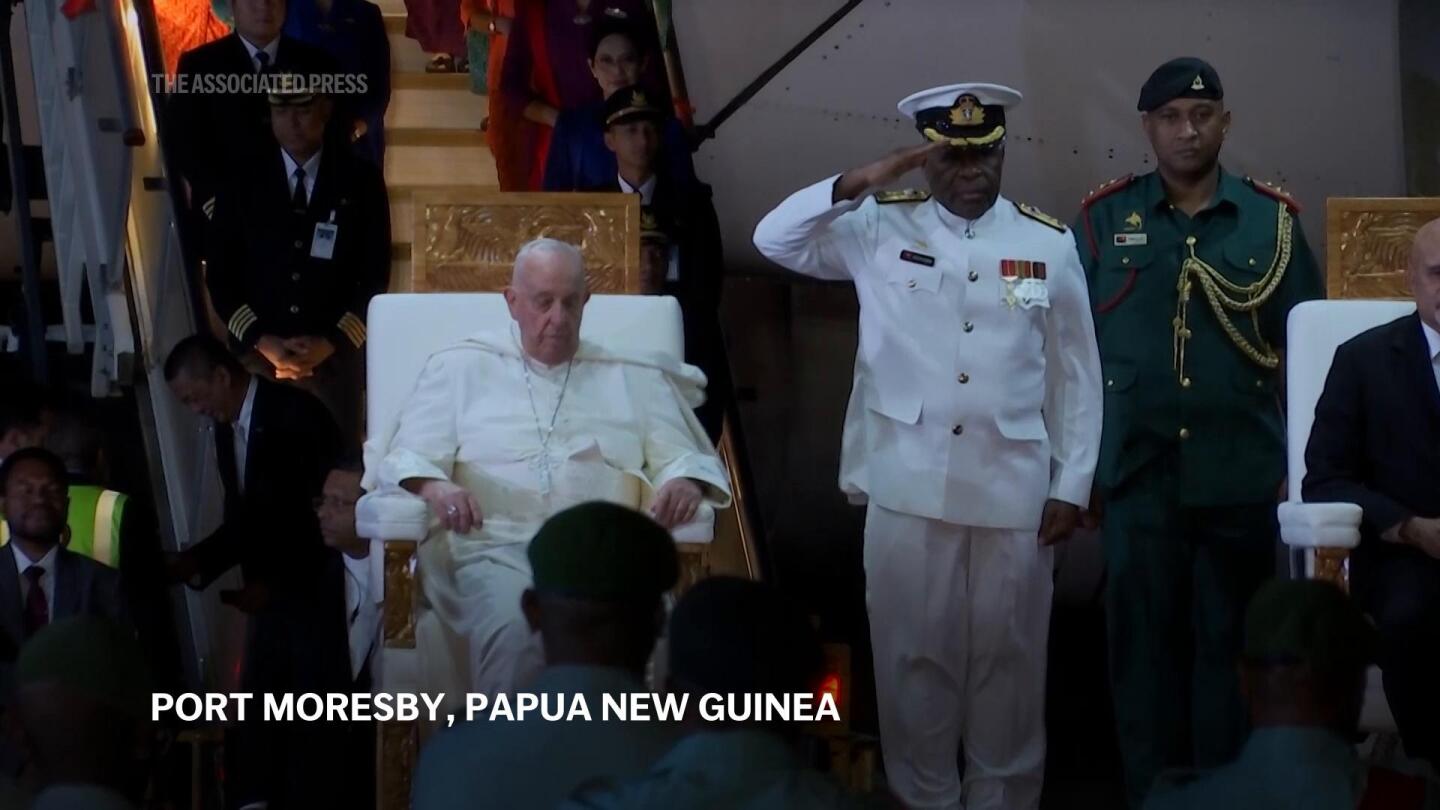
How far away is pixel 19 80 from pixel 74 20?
3.18 ft

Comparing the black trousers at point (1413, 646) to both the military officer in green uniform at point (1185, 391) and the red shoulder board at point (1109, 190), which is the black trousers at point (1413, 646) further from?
the red shoulder board at point (1109, 190)

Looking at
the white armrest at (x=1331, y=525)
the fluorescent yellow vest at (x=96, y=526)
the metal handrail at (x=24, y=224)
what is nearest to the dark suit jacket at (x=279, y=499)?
the fluorescent yellow vest at (x=96, y=526)

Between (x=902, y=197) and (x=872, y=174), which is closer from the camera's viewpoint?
(x=872, y=174)

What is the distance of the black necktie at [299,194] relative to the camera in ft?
17.3

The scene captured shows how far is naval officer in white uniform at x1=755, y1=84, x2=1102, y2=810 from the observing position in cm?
445

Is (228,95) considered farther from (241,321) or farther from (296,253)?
(241,321)

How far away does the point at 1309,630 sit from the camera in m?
3.01

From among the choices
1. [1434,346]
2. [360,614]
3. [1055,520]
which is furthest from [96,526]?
[1434,346]

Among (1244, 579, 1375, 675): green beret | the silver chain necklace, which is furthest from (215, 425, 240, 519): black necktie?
(1244, 579, 1375, 675): green beret

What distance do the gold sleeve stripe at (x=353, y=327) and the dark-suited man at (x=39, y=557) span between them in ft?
3.44

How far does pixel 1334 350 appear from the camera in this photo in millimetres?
4453

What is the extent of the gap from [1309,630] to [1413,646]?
101 cm

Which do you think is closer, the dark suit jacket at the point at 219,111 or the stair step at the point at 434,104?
the dark suit jacket at the point at 219,111

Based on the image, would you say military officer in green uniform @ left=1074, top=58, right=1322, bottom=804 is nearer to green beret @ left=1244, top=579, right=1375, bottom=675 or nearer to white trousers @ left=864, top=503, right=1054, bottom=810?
white trousers @ left=864, top=503, right=1054, bottom=810
